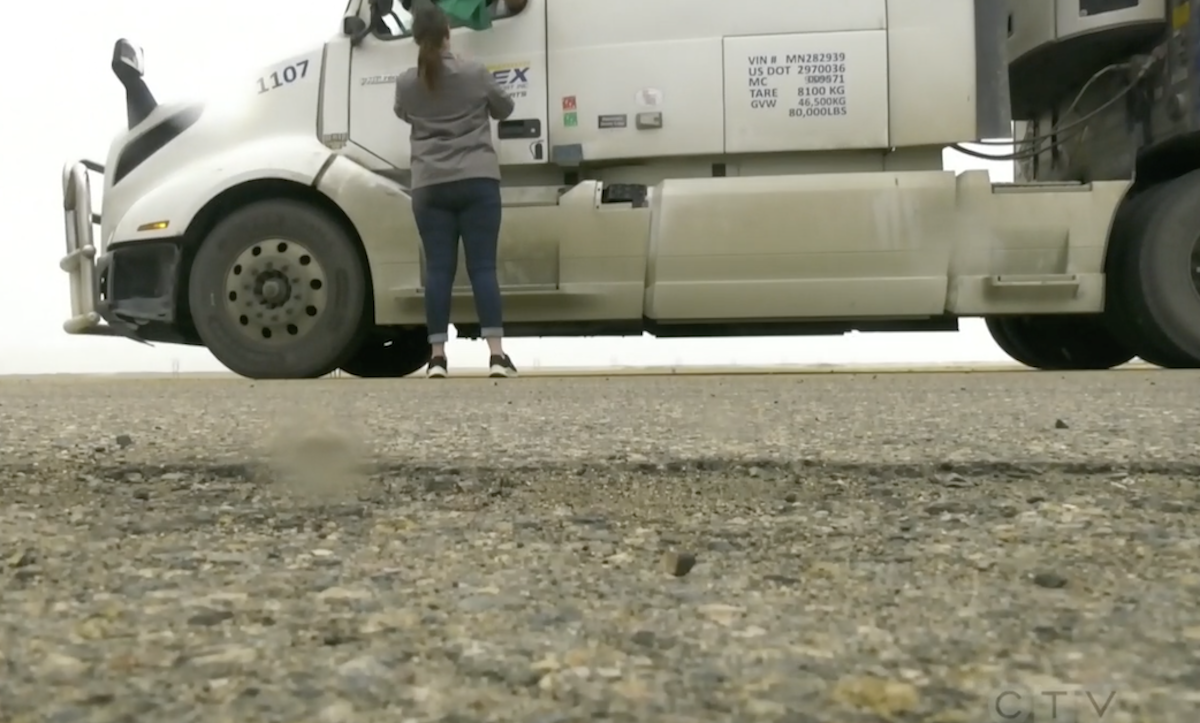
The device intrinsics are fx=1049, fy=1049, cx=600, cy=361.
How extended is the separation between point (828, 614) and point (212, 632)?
0.41m

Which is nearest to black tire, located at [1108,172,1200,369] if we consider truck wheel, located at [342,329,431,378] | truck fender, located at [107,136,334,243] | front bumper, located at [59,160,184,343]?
truck wheel, located at [342,329,431,378]

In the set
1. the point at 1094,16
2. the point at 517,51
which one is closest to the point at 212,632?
the point at 517,51

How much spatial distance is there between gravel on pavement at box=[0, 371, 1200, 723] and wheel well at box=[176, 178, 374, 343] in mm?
2828

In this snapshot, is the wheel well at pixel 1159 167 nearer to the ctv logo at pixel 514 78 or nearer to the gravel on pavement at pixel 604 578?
the ctv logo at pixel 514 78

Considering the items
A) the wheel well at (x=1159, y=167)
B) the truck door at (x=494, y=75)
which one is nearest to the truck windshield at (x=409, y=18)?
the truck door at (x=494, y=75)

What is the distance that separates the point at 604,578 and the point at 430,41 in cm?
336

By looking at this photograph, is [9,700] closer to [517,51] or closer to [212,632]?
[212,632]

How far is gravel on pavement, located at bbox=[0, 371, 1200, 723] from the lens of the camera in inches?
23.1

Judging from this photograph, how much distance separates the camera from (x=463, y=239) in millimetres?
3977

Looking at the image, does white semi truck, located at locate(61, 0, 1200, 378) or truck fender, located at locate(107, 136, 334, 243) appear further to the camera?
truck fender, located at locate(107, 136, 334, 243)

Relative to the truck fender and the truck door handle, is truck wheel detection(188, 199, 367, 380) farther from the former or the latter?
the truck door handle

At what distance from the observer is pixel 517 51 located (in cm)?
450

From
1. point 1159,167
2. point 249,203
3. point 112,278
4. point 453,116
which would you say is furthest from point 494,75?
point 1159,167

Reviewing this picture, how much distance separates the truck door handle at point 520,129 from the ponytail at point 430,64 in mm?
642
